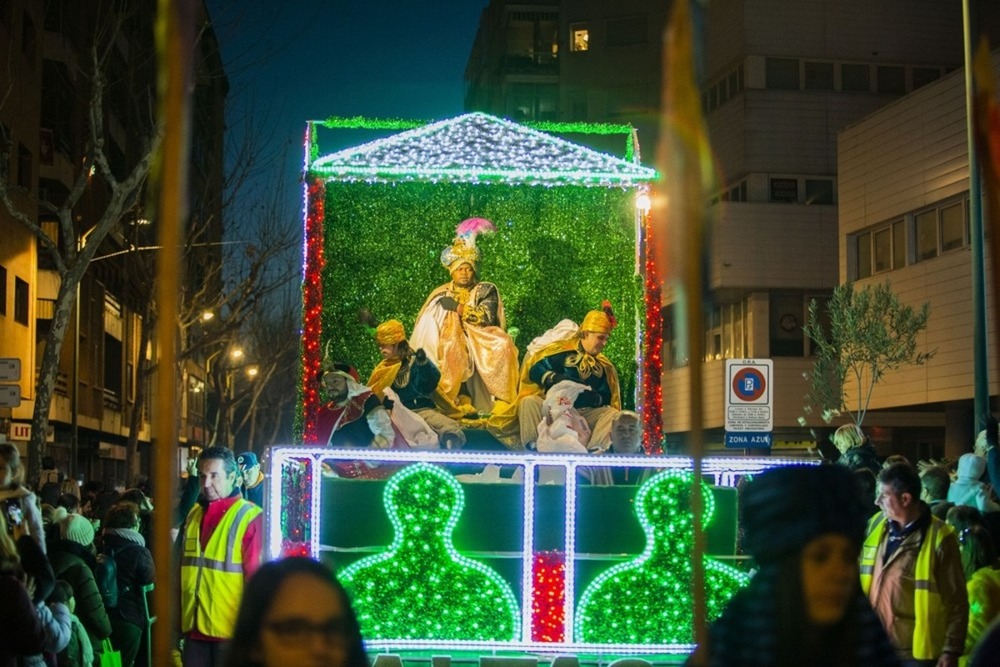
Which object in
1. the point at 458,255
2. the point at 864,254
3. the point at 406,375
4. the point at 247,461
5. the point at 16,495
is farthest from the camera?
the point at 864,254

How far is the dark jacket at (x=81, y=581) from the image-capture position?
9.22 m

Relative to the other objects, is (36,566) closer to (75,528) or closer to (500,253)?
(75,528)

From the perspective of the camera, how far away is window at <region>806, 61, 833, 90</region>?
157 ft

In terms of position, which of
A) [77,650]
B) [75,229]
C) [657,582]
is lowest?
[77,650]

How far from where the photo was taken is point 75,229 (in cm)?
3981

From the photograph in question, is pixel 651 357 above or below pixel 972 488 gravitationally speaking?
above

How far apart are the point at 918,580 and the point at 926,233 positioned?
29900 millimetres

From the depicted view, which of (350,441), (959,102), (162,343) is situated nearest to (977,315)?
(350,441)

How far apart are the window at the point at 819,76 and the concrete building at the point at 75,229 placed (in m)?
18.2

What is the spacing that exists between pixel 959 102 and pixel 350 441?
72.3 feet

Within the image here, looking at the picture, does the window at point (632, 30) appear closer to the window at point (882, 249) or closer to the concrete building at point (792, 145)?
the concrete building at point (792, 145)

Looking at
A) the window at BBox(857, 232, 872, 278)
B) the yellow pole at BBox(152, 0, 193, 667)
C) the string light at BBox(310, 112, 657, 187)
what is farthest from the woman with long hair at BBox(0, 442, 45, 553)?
the window at BBox(857, 232, 872, 278)

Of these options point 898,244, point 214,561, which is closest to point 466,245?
point 214,561

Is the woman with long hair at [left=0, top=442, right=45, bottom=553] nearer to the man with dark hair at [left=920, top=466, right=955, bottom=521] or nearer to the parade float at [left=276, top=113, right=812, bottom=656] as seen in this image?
the parade float at [left=276, top=113, right=812, bottom=656]
